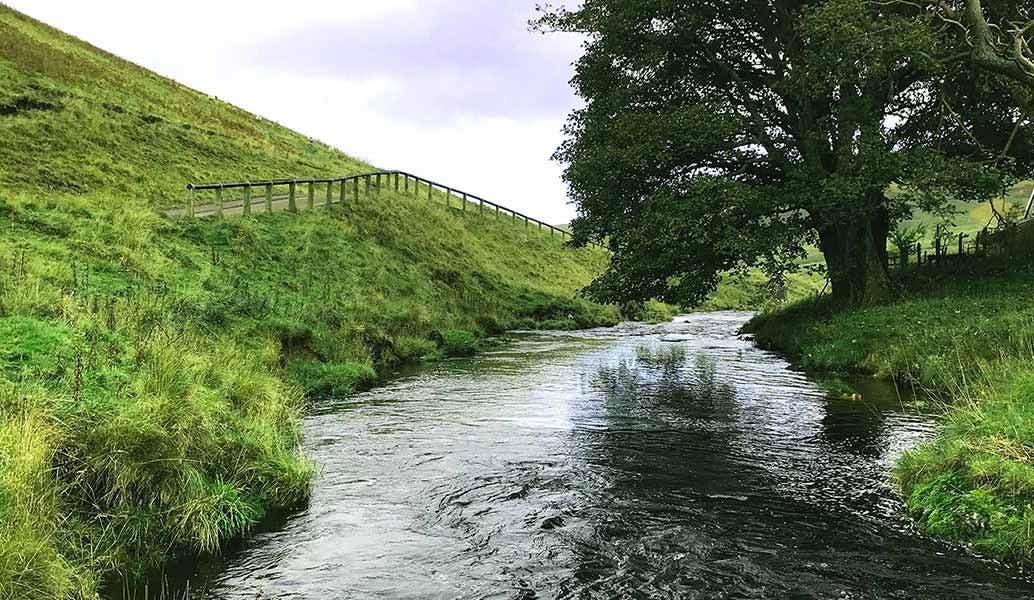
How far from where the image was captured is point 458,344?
23.4 meters

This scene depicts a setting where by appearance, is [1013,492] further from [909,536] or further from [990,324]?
[990,324]

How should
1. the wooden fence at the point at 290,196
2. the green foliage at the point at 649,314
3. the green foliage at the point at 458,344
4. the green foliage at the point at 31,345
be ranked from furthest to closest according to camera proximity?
the green foliage at the point at 649,314 → the wooden fence at the point at 290,196 → the green foliage at the point at 458,344 → the green foliage at the point at 31,345

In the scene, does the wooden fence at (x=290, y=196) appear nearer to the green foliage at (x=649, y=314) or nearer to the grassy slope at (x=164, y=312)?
the grassy slope at (x=164, y=312)

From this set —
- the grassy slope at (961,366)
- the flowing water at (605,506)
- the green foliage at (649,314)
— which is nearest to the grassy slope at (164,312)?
the flowing water at (605,506)

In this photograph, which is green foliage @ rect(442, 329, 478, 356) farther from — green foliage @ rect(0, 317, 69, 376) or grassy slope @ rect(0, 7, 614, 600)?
green foliage @ rect(0, 317, 69, 376)

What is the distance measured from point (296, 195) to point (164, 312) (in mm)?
27636

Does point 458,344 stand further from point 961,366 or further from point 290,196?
point 961,366

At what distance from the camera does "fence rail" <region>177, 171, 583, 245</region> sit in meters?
25.9

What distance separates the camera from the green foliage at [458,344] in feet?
75.8

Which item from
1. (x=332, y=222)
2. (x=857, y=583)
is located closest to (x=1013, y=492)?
(x=857, y=583)

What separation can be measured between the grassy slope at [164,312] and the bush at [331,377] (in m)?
0.05

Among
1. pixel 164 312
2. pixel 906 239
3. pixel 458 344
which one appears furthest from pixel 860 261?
pixel 164 312

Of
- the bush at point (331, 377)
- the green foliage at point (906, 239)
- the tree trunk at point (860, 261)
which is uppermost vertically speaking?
the green foliage at point (906, 239)

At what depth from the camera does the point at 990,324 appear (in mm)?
15031
